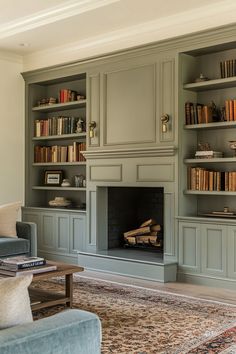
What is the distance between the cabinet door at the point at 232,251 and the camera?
4.90 m

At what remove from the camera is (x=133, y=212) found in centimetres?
669

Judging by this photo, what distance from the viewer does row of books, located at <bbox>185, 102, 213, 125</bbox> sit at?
533cm

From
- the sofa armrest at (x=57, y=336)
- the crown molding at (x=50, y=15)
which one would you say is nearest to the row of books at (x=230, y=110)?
the crown molding at (x=50, y=15)

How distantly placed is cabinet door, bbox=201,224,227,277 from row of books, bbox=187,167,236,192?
0.43 metres

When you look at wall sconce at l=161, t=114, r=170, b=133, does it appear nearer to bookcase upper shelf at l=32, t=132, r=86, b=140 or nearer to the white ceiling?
the white ceiling

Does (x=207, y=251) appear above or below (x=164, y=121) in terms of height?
below

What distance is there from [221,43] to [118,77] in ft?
4.68

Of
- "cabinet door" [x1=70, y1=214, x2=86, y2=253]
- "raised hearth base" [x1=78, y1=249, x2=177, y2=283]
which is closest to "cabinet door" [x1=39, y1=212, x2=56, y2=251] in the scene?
"cabinet door" [x1=70, y1=214, x2=86, y2=253]

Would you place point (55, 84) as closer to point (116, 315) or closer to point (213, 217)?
point (213, 217)

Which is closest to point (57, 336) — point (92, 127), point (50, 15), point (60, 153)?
point (50, 15)

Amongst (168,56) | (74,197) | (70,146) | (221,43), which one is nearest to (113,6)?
(168,56)

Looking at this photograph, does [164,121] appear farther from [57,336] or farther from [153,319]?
[57,336]

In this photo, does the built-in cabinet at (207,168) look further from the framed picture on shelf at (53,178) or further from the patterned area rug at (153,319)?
the framed picture on shelf at (53,178)

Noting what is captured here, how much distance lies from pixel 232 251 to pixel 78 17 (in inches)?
120
